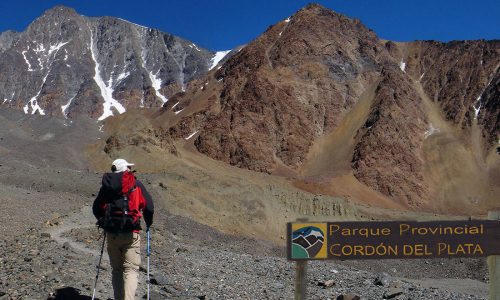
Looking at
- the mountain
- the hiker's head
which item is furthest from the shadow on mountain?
the mountain

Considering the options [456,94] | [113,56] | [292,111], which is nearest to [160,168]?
[292,111]

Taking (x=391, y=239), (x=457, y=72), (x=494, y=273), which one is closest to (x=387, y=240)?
(x=391, y=239)

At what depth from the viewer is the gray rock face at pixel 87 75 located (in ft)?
554

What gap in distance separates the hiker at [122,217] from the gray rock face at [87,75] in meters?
159

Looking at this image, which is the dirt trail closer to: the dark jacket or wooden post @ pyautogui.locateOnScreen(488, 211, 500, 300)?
the dark jacket

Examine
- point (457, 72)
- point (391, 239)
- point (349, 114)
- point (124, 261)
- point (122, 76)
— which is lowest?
point (124, 261)

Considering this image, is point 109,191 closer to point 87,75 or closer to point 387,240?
point 387,240

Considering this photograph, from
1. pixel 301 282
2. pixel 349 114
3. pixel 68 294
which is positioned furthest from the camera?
pixel 349 114

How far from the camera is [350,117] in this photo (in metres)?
88.6

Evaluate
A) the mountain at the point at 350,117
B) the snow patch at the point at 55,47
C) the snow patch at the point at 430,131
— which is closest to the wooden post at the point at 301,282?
the mountain at the point at 350,117

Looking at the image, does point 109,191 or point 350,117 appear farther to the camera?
point 350,117

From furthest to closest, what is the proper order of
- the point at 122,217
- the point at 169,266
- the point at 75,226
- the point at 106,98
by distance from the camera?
1. the point at 106,98
2. the point at 75,226
3. the point at 169,266
4. the point at 122,217

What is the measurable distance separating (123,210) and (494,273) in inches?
213

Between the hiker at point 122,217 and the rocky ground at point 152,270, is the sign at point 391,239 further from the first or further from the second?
the rocky ground at point 152,270
